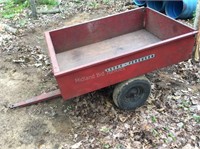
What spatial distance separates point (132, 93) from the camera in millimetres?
3846

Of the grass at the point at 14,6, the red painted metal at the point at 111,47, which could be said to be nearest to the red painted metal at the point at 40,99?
the red painted metal at the point at 111,47

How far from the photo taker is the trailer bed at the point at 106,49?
4344 mm

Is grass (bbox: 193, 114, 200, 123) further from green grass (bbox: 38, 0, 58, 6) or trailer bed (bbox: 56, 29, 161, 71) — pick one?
green grass (bbox: 38, 0, 58, 6)

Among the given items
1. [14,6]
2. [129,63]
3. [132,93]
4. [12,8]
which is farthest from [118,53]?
[14,6]

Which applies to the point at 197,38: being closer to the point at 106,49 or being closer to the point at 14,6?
the point at 106,49

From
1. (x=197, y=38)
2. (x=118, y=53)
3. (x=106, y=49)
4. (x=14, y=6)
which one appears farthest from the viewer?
→ (x=14, y=6)

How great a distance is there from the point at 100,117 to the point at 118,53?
1.19m

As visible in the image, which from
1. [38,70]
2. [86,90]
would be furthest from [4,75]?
[86,90]

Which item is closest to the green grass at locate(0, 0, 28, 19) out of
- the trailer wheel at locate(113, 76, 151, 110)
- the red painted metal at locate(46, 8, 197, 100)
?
the red painted metal at locate(46, 8, 197, 100)

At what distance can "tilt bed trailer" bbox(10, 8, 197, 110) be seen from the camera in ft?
10.8

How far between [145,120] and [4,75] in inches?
114

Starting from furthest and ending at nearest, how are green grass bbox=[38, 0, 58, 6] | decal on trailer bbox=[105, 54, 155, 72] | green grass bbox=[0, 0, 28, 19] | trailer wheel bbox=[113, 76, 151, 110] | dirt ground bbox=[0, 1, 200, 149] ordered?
green grass bbox=[38, 0, 58, 6] < green grass bbox=[0, 0, 28, 19] < trailer wheel bbox=[113, 76, 151, 110] < dirt ground bbox=[0, 1, 200, 149] < decal on trailer bbox=[105, 54, 155, 72]

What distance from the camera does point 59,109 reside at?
161 inches

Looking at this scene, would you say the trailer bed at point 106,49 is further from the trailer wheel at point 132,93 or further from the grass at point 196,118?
the grass at point 196,118
